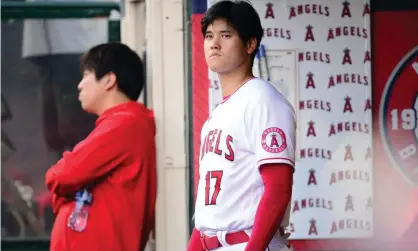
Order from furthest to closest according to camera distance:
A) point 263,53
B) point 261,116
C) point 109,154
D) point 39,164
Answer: point 39,164, point 263,53, point 109,154, point 261,116

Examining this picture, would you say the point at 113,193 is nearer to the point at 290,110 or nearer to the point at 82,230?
the point at 82,230

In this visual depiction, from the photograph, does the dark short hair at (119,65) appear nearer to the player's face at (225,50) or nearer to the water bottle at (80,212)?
the water bottle at (80,212)

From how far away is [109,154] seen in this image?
5477mm

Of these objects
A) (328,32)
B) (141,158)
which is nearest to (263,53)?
(328,32)

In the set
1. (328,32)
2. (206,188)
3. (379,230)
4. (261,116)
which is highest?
(328,32)

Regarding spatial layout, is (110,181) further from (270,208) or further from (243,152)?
(270,208)

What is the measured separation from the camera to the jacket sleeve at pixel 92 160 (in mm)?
5418

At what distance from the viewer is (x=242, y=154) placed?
420cm

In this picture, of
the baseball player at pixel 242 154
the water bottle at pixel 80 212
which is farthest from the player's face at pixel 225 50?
the water bottle at pixel 80 212

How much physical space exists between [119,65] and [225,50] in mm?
1501

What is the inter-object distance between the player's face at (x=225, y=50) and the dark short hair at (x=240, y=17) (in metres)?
0.02

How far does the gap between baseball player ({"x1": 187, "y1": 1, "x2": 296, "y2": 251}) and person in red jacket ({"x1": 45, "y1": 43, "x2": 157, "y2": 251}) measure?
1161mm

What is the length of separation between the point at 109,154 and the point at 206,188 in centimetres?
128

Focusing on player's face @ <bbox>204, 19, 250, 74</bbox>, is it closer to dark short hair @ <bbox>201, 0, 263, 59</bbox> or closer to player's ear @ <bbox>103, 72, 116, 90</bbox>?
dark short hair @ <bbox>201, 0, 263, 59</bbox>
